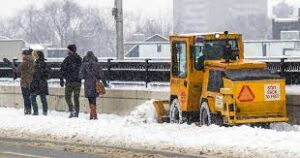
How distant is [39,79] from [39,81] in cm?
26

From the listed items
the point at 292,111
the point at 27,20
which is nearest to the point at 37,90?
the point at 292,111

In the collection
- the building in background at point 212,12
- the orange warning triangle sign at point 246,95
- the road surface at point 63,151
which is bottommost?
the road surface at point 63,151

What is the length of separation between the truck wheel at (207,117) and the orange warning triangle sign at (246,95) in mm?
851

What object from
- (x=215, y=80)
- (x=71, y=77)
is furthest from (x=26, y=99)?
(x=215, y=80)

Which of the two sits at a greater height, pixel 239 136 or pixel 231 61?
pixel 231 61

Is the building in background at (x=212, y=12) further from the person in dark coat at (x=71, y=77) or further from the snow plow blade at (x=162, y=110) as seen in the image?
the snow plow blade at (x=162, y=110)

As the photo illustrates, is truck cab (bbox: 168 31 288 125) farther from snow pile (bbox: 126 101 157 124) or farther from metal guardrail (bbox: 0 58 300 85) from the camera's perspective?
metal guardrail (bbox: 0 58 300 85)

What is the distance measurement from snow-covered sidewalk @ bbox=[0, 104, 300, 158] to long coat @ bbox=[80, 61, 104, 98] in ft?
3.80

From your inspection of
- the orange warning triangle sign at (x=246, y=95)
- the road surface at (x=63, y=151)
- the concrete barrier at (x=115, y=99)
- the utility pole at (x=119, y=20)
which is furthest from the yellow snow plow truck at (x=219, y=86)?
the utility pole at (x=119, y=20)

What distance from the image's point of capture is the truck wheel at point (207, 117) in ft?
53.5

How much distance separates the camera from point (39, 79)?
2098cm

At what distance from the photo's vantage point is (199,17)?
612 ft

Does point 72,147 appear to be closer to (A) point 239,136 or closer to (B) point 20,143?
(B) point 20,143

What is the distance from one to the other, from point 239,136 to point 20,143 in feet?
15.4
